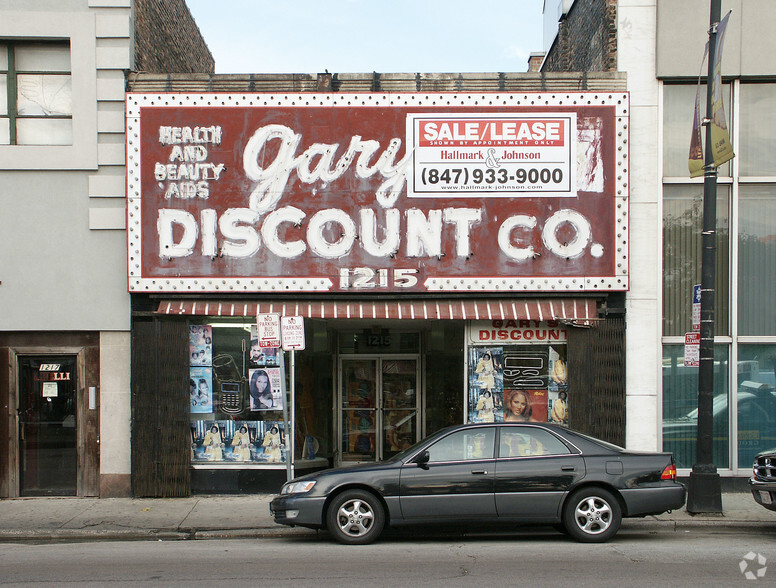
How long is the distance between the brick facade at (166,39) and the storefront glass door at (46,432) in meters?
5.31

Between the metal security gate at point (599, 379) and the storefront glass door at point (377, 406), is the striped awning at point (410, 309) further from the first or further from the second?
the storefront glass door at point (377, 406)

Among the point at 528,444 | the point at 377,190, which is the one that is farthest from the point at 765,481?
the point at 377,190

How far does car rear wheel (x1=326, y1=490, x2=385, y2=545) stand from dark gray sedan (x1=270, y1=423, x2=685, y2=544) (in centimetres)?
1

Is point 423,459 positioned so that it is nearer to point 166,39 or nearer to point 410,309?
point 410,309

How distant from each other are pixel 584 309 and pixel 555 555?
194 inches

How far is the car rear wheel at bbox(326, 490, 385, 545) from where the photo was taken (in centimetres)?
896

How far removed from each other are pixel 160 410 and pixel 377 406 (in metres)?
4.36

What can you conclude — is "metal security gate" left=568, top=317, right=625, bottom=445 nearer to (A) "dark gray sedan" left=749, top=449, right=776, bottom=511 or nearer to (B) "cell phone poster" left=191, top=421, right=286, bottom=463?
(A) "dark gray sedan" left=749, top=449, right=776, bottom=511

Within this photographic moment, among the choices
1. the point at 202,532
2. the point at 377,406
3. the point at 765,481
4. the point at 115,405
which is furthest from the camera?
the point at 377,406

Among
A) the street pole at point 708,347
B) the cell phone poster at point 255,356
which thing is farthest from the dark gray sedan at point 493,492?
the cell phone poster at point 255,356

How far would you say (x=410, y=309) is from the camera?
40.2ft

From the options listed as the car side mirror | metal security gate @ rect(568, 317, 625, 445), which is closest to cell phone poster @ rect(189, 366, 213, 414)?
the car side mirror

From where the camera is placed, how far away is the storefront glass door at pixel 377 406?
590 inches

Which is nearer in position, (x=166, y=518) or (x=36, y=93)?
(x=166, y=518)
